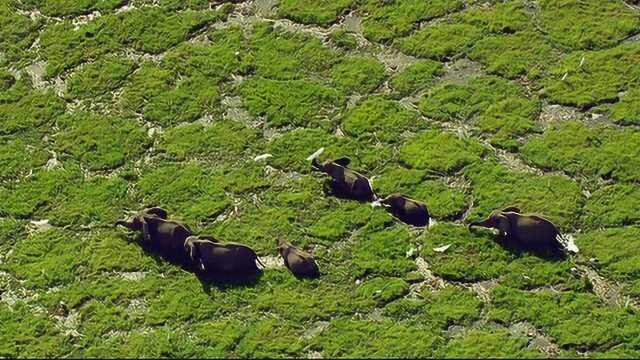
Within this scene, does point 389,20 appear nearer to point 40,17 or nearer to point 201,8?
point 201,8

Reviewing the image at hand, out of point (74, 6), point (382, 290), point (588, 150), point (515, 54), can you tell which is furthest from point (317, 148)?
point (74, 6)

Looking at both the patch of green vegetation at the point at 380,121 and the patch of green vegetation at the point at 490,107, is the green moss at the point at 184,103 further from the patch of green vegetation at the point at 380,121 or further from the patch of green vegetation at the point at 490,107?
the patch of green vegetation at the point at 490,107

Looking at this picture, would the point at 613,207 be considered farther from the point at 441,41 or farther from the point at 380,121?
the point at 441,41

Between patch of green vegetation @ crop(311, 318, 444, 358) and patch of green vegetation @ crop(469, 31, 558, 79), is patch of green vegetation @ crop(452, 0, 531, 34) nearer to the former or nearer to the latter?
patch of green vegetation @ crop(469, 31, 558, 79)

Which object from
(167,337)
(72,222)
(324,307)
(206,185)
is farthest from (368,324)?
(72,222)

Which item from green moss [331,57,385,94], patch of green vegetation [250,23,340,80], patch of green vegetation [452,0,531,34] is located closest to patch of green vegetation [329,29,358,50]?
patch of green vegetation [250,23,340,80]
